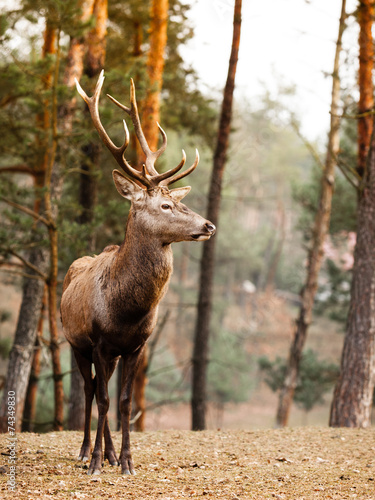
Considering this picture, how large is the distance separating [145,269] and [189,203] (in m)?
21.5

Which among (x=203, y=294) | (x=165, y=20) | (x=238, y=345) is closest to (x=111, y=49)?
(x=165, y=20)

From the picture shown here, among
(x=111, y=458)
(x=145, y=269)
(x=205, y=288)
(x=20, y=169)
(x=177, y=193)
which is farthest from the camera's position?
(x=20, y=169)

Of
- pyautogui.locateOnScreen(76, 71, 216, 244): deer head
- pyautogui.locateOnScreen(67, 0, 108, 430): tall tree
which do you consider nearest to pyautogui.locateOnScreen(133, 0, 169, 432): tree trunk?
pyautogui.locateOnScreen(67, 0, 108, 430): tall tree

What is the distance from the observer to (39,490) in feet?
14.0

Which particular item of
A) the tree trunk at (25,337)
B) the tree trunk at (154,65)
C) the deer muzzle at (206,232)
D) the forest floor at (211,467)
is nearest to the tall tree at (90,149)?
the tree trunk at (154,65)

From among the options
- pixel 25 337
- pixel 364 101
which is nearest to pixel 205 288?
pixel 25 337

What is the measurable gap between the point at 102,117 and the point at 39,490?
6251mm

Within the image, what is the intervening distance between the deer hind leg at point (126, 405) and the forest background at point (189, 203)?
12.1 feet

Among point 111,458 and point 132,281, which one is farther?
point 111,458

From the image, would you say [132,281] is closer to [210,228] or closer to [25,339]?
[210,228]

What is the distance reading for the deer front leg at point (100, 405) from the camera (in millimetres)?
4871

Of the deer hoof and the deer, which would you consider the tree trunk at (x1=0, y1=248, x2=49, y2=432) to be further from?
the deer

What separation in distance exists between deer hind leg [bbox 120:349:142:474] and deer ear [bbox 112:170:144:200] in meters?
1.39

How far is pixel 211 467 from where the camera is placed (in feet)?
17.6
